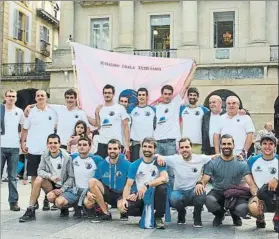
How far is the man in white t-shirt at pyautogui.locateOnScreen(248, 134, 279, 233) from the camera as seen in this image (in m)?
5.63

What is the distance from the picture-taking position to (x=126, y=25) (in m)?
25.4

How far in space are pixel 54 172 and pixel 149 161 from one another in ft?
4.42

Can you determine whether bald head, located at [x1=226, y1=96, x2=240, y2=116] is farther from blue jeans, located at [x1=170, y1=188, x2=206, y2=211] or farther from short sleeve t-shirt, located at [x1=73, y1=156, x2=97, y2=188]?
short sleeve t-shirt, located at [x1=73, y1=156, x2=97, y2=188]

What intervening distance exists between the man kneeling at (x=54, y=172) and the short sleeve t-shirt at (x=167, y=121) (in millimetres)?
1336

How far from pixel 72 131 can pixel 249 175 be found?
2595 mm

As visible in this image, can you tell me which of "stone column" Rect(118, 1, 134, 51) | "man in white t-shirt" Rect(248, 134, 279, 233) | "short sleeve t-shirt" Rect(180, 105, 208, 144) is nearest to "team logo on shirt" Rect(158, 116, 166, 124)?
"short sleeve t-shirt" Rect(180, 105, 208, 144)

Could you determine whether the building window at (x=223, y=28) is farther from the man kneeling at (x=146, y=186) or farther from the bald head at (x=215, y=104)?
the man kneeling at (x=146, y=186)

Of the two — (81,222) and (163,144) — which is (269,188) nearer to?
(163,144)

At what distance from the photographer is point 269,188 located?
5660 millimetres

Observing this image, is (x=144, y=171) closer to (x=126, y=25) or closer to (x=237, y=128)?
(x=237, y=128)

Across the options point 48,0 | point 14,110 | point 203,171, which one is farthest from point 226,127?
point 48,0

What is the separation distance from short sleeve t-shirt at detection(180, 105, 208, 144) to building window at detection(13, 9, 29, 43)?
2683 cm

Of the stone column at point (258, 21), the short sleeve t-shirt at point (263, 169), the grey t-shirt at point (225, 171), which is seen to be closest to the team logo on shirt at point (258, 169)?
the short sleeve t-shirt at point (263, 169)

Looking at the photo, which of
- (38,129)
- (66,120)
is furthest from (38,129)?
(66,120)
